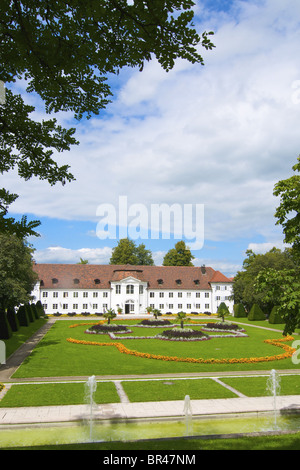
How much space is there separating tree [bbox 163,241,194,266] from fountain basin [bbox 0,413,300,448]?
73937 mm

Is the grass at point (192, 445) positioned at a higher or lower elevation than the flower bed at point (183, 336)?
higher

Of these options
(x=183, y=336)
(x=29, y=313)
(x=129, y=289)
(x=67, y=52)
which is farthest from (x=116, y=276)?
(x=67, y=52)

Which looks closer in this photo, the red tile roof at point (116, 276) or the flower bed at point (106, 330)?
the flower bed at point (106, 330)

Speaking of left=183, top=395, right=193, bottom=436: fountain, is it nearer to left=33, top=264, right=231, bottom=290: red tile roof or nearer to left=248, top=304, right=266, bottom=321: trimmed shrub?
left=248, top=304, right=266, bottom=321: trimmed shrub

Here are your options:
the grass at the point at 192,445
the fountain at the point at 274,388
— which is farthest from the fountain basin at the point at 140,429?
the grass at the point at 192,445

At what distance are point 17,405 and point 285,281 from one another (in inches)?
404

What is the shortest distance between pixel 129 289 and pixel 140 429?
55.7 metres

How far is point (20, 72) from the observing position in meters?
5.82

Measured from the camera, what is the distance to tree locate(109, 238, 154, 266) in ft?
274

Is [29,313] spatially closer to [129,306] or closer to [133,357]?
[129,306]

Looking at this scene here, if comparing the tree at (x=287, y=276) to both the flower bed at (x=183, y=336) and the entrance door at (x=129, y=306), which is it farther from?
the entrance door at (x=129, y=306)

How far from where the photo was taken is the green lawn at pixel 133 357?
2016 centimetres

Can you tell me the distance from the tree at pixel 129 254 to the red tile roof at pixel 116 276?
12019 millimetres

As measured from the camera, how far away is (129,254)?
8425cm
